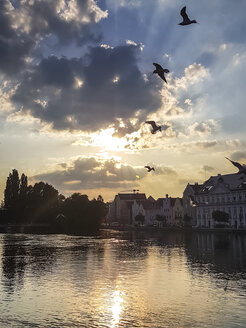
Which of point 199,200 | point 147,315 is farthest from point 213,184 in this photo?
point 147,315

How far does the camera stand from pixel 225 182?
147 meters

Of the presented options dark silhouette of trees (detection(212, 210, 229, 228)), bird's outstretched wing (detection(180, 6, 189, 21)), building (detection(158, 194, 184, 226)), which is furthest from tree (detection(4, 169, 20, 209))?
bird's outstretched wing (detection(180, 6, 189, 21))

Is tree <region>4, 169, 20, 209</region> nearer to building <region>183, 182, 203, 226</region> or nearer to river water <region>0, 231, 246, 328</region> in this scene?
building <region>183, 182, 203, 226</region>

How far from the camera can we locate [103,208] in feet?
599

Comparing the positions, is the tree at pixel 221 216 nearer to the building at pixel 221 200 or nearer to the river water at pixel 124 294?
the building at pixel 221 200

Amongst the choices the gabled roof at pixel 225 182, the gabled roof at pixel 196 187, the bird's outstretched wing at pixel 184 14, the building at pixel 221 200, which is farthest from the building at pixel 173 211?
the bird's outstretched wing at pixel 184 14

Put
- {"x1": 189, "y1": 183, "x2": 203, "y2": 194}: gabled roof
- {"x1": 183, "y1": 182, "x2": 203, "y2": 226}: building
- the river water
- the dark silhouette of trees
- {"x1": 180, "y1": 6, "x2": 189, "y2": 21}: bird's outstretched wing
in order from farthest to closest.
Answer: {"x1": 189, "y1": 183, "x2": 203, "y2": 194}: gabled roof < {"x1": 183, "y1": 182, "x2": 203, "y2": 226}: building < the dark silhouette of trees < the river water < {"x1": 180, "y1": 6, "x2": 189, "y2": 21}: bird's outstretched wing

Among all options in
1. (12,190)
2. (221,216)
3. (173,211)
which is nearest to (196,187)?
(173,211)

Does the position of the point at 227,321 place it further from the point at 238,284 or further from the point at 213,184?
the point at 213,184

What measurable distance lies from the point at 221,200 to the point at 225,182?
6879mm

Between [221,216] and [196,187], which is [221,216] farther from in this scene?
[196,187]

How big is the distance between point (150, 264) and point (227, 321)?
25.1m

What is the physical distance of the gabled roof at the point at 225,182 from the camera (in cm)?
13975

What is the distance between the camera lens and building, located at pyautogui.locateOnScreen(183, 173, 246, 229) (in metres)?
137
